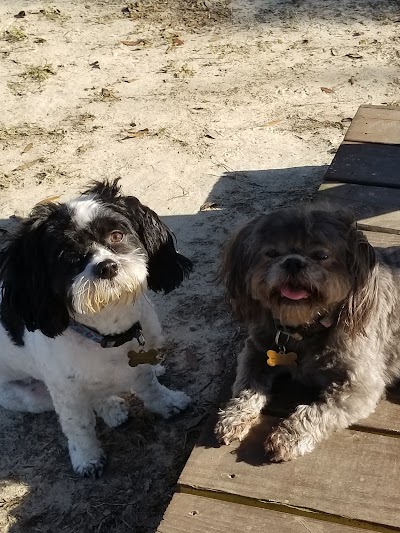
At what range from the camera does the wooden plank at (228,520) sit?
2.39 meters

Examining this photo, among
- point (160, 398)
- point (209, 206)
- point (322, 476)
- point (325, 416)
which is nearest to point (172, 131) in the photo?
point (209, 206)

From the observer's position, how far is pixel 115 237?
8.68 feet

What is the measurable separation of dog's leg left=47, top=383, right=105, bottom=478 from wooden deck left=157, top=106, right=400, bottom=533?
61cm

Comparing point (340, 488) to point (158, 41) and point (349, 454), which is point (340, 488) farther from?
point (158, 41)

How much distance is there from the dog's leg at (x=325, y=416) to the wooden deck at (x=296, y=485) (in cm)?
4

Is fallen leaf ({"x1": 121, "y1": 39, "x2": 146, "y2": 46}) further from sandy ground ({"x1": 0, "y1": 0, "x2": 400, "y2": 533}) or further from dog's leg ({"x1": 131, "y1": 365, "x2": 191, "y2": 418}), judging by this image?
dog's leg ({"x1": 131, "y1": 365, "x2": 191, "y2": 418})

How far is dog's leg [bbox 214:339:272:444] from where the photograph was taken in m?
2.77

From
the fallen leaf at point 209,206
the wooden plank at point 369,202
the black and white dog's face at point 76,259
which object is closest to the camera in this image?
the black and white dog's face at point 76,259

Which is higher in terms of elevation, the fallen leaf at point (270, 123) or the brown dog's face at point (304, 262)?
the brown dog's face at point (304, 262)

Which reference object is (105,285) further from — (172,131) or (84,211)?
(172,131)

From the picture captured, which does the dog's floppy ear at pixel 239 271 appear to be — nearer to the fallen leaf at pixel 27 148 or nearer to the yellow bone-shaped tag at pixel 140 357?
the yellow bone-shaped tag at pixel 140 357

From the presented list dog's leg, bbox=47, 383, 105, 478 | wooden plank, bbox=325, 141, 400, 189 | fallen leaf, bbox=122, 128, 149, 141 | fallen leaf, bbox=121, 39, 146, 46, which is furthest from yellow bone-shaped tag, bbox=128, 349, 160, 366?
fallen leaf, bbox=121, 39, 146, 46

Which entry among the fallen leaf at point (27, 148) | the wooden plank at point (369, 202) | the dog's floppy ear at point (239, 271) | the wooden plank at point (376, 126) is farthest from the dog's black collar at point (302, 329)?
the fallen leaf at point (27, 148)

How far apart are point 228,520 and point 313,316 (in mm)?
834
